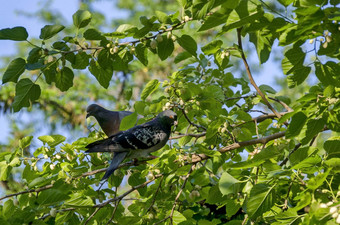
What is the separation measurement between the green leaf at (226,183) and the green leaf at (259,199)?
145 mm

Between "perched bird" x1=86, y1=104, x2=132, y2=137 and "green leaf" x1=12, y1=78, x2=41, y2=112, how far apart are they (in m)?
1.81

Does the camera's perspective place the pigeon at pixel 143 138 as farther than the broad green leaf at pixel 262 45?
Yes

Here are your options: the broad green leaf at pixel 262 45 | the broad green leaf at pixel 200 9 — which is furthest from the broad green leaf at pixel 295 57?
the broad green leaf at pixel 200 9

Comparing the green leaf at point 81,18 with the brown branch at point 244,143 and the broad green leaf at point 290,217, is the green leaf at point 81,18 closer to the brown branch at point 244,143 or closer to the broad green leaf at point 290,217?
the brown branch at point 244,143

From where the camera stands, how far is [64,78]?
2562mm

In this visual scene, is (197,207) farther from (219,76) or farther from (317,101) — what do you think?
(317,101)

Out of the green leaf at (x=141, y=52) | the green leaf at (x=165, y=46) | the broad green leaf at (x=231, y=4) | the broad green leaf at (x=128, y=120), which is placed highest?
the broad green leaf at (x=231, y=4)

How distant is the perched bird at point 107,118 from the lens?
4.19 metres

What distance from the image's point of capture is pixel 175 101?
109 inches

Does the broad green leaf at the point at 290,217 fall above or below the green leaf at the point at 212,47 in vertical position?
below

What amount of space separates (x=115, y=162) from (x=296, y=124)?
1418 mm

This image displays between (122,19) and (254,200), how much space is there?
9734mm

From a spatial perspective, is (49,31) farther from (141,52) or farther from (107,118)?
(107,118)

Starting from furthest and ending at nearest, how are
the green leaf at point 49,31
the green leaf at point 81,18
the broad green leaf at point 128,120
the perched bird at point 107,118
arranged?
the perched bird at point 107,118, the broad green leaf at point 128,120, the green leaf at point 81,18, the green leaf at point 49,31
